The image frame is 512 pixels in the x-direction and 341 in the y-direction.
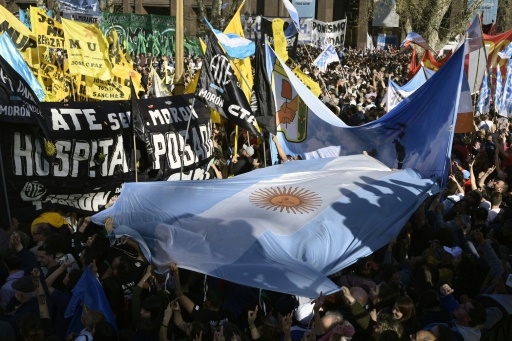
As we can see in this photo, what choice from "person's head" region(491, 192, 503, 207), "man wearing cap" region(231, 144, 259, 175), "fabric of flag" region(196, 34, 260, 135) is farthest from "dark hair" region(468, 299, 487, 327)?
"man wearing cap" region(231, 144, 259, 175)

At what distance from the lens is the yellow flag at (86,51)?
11531 millimetres

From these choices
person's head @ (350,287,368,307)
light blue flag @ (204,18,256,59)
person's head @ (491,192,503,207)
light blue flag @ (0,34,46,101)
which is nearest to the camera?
person's head @ (350,287,368,307)

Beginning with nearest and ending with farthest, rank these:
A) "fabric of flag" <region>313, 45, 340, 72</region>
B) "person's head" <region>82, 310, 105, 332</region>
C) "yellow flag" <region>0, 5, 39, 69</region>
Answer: "person's head" <region>82, 310, 105, 332</region>
"yellow flag" <region>0, 5, 39, 69</region>
"fabric of flag" <region>313, 45, 340, 72</region>

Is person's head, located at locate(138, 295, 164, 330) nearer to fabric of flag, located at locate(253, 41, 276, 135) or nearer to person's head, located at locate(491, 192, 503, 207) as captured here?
fabric of flag, located at locate(253, 41, 276, 135)

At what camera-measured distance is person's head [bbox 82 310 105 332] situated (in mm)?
4590

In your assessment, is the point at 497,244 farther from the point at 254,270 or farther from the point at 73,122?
the point at 73,122

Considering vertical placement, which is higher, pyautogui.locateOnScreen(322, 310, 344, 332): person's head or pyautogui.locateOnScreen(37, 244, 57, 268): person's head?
pyautogui.locateOnScreen(322, 310, 344, 332): person's head

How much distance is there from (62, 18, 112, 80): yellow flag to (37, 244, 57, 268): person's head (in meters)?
6.10

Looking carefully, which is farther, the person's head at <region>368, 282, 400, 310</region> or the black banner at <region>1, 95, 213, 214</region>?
the black banner at <region>1, 95, 213, 214</region>

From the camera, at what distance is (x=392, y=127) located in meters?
8.65

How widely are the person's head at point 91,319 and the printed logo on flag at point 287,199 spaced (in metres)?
2.27

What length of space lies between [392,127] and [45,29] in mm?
6802

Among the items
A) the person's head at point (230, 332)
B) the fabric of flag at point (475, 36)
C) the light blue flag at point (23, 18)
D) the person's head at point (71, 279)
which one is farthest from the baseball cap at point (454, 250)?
the light blue flag at point (23, 18)

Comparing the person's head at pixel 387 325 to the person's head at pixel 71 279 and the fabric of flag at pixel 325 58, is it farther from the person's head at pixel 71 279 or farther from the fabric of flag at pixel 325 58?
the fabric of flag at pixel 325 58
